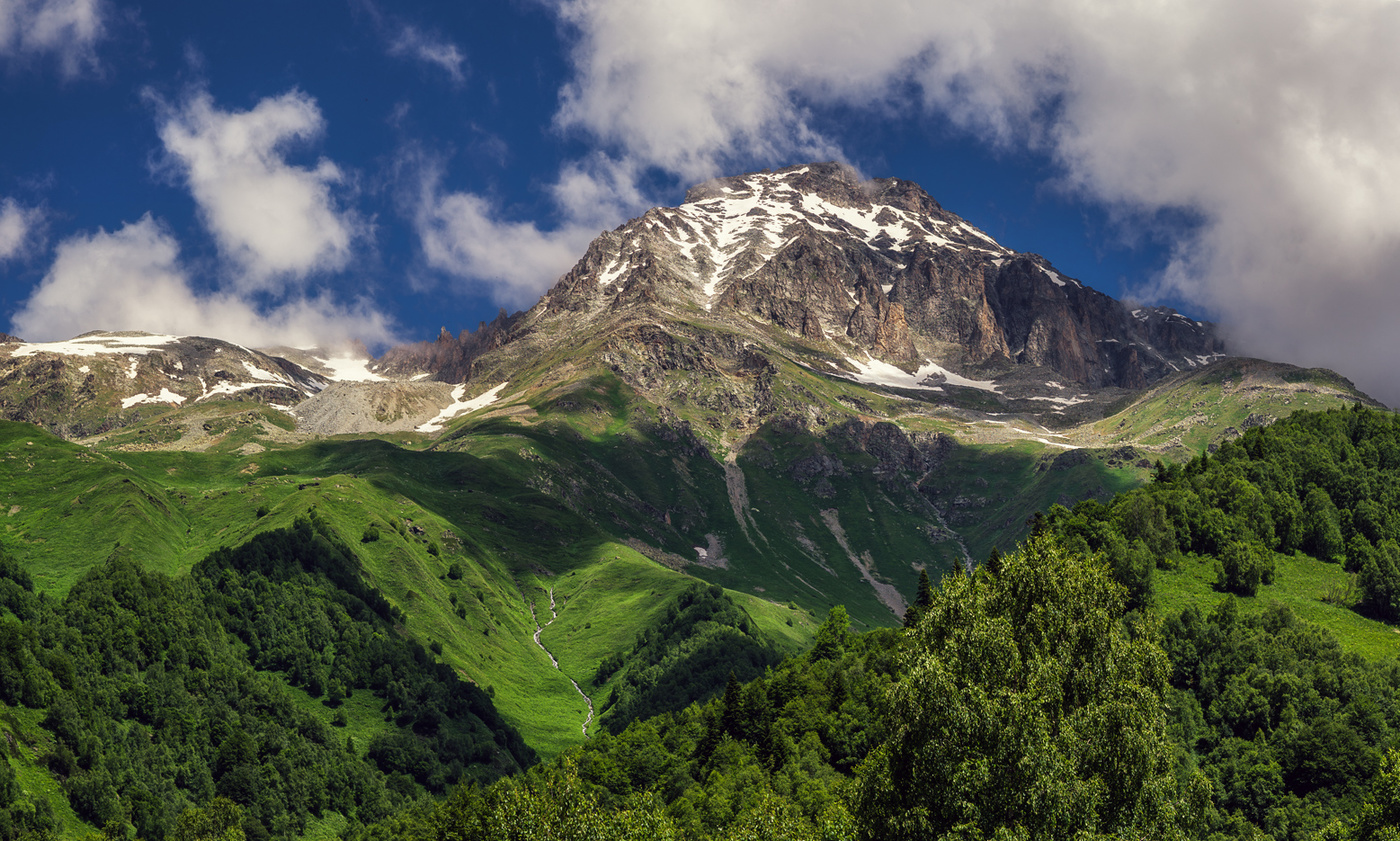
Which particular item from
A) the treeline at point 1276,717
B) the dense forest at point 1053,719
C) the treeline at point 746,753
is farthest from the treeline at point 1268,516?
the treeline at point 746,753

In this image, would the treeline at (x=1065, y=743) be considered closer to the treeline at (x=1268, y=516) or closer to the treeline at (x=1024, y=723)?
the treeline at (x=1024, y=723)

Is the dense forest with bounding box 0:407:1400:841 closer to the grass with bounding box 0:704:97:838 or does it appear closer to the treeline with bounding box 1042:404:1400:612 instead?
the treeline with bounding box 1042:404:1400:612

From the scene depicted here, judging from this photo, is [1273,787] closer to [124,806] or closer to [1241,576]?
[1241,576]

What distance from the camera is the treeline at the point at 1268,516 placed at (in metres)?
130

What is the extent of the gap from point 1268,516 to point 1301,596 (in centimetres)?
1458

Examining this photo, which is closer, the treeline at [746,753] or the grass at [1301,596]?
the treeline at [746,753]

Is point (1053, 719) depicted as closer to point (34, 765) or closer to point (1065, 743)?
point (1065, 743)

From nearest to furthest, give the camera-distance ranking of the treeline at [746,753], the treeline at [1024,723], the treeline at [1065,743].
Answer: the treeline at [1024,723]
the treeline at [1065,743]
the treeline at [746,753]

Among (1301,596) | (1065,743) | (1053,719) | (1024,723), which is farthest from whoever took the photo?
(1301,596)

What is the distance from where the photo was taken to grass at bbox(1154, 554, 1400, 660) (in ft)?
400

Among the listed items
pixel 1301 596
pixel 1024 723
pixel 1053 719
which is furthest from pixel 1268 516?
pixel 1024 723

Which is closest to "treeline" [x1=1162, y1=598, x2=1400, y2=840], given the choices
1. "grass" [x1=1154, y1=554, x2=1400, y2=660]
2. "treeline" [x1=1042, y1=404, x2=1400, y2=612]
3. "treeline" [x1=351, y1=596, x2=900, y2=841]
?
"grass" [x1=1154, y1=554, x2=1400, y2=660]

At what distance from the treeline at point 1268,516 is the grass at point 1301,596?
1.92 metres

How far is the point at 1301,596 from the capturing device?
131 m
